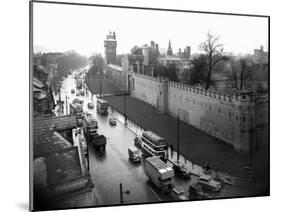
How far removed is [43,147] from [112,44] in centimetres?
140

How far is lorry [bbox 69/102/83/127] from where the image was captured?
3.94 m

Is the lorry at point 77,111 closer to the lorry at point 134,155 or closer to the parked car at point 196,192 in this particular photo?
the lorry at point 134,155

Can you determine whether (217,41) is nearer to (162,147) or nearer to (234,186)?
(162,147)

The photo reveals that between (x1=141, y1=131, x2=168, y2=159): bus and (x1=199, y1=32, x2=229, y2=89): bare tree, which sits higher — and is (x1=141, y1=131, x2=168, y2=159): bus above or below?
below

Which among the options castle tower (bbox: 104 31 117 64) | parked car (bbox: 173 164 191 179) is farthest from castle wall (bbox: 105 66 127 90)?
parked car (bbox: 173 164 191 179)

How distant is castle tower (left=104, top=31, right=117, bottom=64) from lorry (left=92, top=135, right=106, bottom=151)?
886mm

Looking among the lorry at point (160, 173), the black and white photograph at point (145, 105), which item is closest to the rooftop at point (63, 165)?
the black and white photograph at point (145, 105)

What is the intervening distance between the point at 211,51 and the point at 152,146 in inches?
54.5

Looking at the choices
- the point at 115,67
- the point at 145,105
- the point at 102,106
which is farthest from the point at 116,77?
the point at 145,105

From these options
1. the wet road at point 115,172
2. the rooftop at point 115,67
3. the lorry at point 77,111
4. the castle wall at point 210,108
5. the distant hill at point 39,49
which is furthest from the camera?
the castle wall at point 210,108

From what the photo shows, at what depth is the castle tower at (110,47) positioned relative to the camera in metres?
3.90

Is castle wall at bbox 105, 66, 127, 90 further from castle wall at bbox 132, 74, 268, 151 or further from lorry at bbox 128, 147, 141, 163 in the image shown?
lorry at bbox 128, 147, 141, 163

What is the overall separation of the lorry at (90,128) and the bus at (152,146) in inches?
22.8

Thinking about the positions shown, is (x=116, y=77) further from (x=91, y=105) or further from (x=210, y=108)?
(x=210, y=108)
